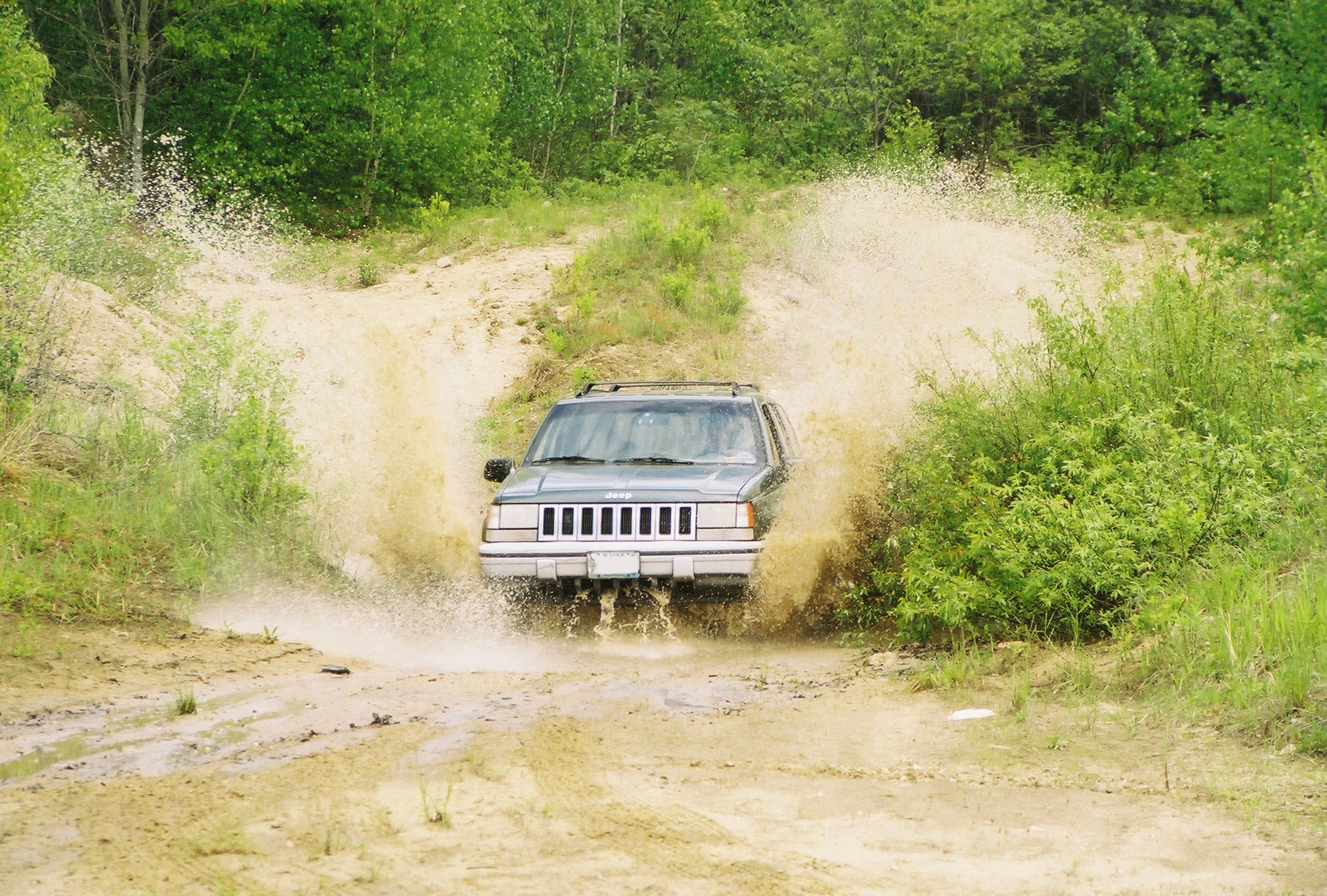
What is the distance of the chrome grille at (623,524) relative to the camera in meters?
8.16

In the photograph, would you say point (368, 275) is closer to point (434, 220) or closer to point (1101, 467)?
point (434, 220)

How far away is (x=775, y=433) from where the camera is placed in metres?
9.62

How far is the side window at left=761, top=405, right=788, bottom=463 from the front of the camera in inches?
371

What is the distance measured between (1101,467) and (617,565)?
288 cm

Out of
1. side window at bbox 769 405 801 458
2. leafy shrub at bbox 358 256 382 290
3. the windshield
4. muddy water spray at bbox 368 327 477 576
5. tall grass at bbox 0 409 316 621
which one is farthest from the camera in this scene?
leafy shrub at bbox 358 256 382 290

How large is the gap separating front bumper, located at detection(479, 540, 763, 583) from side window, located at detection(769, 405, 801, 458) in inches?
73.9

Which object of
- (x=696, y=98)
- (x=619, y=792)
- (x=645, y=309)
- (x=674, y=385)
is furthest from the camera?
(x=696, y=98)

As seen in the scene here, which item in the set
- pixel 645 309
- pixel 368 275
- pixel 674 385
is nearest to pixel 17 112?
pixel 368 275

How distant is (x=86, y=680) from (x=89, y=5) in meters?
21.6

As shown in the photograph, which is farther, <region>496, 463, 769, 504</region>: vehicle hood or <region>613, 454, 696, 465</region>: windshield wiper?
<region>613, 454, 696, 465</region>: windshield wiper

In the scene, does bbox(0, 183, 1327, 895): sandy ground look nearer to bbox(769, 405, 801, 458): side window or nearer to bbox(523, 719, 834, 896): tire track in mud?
bbox(523, 719, 834, 896): tire track in mud

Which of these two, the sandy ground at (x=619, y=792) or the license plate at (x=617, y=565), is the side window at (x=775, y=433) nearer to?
the license plate at (x=617, y=565)

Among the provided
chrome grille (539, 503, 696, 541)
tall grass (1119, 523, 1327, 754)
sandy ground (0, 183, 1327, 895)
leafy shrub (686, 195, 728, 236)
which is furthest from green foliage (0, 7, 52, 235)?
leafy shrub (686, 195, 728, 236)

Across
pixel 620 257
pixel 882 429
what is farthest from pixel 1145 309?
pixel 620 257
